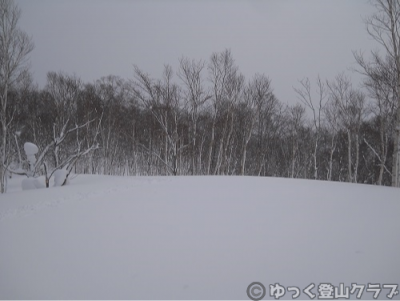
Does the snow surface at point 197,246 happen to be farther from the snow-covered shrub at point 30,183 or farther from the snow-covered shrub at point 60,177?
the snow-covered shrub at point 30,183

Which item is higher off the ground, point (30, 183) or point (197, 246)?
point (197, 246)

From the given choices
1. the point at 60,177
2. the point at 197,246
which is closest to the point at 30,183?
the point at 60,177

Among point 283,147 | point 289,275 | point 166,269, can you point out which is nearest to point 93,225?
point 166,269

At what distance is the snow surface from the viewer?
196cm

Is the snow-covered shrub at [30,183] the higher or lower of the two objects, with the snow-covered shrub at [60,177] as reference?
lower

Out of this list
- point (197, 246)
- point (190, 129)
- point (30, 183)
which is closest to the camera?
point (197, 246)

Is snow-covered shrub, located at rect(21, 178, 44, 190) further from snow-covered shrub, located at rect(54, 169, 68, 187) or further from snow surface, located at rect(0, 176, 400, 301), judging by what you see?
snow surface, located at rect(0, 176, 400, 301)

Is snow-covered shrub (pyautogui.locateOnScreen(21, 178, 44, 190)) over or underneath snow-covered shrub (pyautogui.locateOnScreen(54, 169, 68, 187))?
underneath

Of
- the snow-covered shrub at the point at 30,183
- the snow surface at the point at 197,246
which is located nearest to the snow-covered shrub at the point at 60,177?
the snow-covered shrub at the point at 30,183

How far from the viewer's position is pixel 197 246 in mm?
2500

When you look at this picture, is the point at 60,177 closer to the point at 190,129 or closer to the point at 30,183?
the point at 30,183

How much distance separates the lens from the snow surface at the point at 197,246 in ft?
6.44

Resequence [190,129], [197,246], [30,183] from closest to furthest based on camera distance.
Result: [197,246] < [30,183] < [190,129]

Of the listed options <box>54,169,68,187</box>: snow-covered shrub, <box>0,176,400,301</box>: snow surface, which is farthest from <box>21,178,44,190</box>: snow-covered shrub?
<box>0,176,400,301</box>: snow surface
